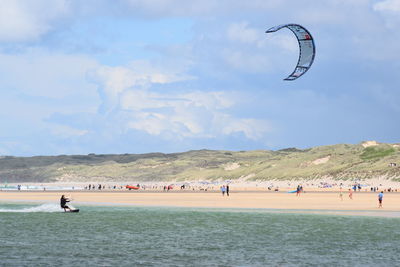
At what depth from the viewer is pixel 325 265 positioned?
86.2 ft

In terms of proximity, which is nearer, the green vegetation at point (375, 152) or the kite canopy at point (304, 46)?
the kite canopy at point (304, 46)

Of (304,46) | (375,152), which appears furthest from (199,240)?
(375,152)

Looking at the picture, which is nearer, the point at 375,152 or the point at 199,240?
the point at 199,240

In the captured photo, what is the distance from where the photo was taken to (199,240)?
3538cm

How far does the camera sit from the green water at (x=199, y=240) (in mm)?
27781

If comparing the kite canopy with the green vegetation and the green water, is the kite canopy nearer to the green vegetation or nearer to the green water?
the green water

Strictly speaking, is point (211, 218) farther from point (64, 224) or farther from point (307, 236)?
point (307, 236)

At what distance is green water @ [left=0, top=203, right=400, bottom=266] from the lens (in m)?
27.8

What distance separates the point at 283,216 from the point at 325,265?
966 inches

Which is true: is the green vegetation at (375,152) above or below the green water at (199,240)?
above

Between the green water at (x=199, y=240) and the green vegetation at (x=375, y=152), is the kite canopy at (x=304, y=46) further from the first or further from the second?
the green vegetation at (x=375, y=152)

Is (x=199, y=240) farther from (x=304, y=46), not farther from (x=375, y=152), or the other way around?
(x=375, y=152)

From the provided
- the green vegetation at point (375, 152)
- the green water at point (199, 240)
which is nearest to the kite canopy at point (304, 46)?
the green water at point (199, 240)

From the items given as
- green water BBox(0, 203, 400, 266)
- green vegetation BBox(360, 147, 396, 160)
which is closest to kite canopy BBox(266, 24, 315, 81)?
green water BBox(0, 203, 400, 266)
